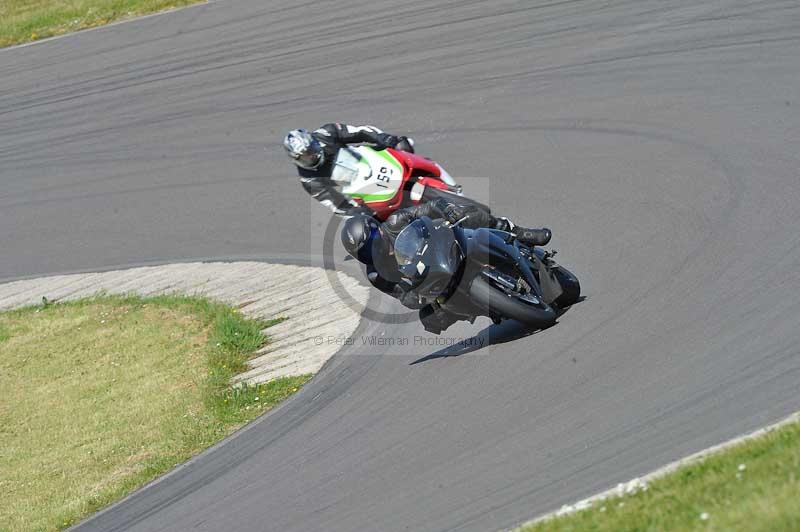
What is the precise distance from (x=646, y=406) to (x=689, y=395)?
0.28 m

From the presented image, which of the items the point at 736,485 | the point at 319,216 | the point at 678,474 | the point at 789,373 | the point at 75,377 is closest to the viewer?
the point at 736,485

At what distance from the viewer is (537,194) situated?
1241 cm

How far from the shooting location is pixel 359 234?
835 cm

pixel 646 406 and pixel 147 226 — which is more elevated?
pixel 646 406

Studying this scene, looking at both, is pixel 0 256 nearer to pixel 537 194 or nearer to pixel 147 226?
pixel 147 226

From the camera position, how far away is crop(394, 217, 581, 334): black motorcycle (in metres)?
8.38

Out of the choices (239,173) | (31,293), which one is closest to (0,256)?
(31,293)

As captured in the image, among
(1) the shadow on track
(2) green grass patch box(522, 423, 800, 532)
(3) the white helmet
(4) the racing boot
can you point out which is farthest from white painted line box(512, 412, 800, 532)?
(3) the white helmet

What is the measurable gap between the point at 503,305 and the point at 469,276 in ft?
1.18

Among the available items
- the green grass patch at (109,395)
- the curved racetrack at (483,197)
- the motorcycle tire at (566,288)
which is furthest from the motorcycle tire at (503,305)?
the green grass patch at (109,395)

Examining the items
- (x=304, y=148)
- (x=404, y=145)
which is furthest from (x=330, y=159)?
(x=404, y=145)

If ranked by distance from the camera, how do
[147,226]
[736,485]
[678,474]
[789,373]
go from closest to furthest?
1. [736,485]
2. [678,474]
3. [789,373]
4. [147,226]

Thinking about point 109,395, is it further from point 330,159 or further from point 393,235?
point 393,235

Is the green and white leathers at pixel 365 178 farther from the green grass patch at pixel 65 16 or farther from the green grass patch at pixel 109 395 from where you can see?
the green grass patch at pixel 65 16
